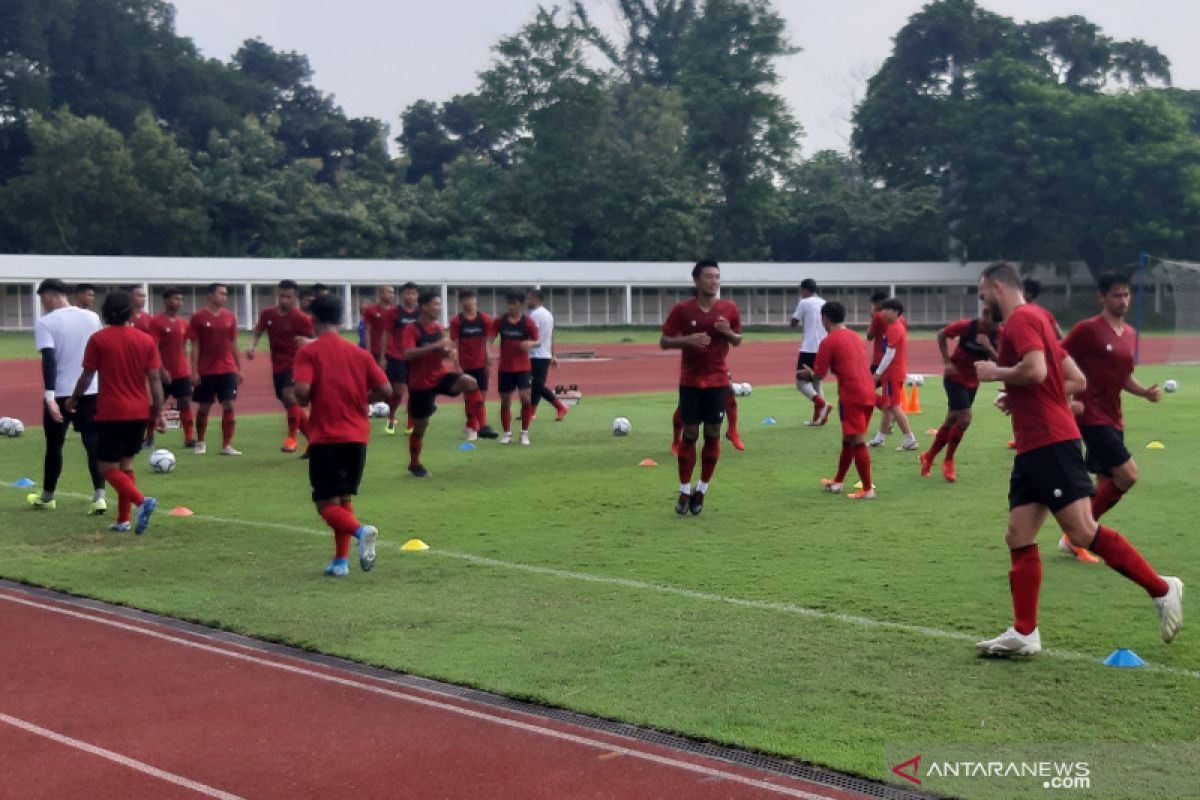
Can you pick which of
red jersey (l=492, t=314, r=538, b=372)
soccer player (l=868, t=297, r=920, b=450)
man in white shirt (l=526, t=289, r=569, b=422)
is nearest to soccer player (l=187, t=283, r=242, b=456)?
red jersey (l=492, t=314, r=538, b=372)

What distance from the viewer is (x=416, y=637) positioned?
25.8 feet

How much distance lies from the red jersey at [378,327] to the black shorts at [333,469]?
31.9ft

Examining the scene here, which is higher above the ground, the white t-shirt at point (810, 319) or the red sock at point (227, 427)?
the white t-shirt at point (810, 319)

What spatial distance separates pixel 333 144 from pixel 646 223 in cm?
2363

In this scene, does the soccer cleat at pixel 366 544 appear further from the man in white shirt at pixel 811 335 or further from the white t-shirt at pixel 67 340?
the man in white shirt at pixel 811 335

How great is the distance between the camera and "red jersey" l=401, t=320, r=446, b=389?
15.2 m

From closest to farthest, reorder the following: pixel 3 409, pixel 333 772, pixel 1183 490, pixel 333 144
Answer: pixel 333 772
pixel 1183 490
pixel 3 409
pixel 333 144

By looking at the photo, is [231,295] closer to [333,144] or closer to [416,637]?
[333,144]

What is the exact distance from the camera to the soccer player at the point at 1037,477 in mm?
7043

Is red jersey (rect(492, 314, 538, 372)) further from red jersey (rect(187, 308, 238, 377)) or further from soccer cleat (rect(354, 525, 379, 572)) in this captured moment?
soccer cleat (rect(354, 525, 379, 572))

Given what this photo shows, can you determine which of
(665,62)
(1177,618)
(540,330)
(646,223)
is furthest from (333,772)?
(665,62)

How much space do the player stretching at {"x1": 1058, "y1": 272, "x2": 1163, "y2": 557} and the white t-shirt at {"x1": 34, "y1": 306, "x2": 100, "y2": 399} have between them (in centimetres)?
829

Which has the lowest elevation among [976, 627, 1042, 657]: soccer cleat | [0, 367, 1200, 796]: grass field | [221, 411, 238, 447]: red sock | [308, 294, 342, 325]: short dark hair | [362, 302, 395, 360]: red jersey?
[0, 367, 1200, 796]: grass field

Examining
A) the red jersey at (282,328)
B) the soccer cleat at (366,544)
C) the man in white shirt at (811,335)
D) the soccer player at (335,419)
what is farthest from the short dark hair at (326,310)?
the man in white shirt at (811,335)
